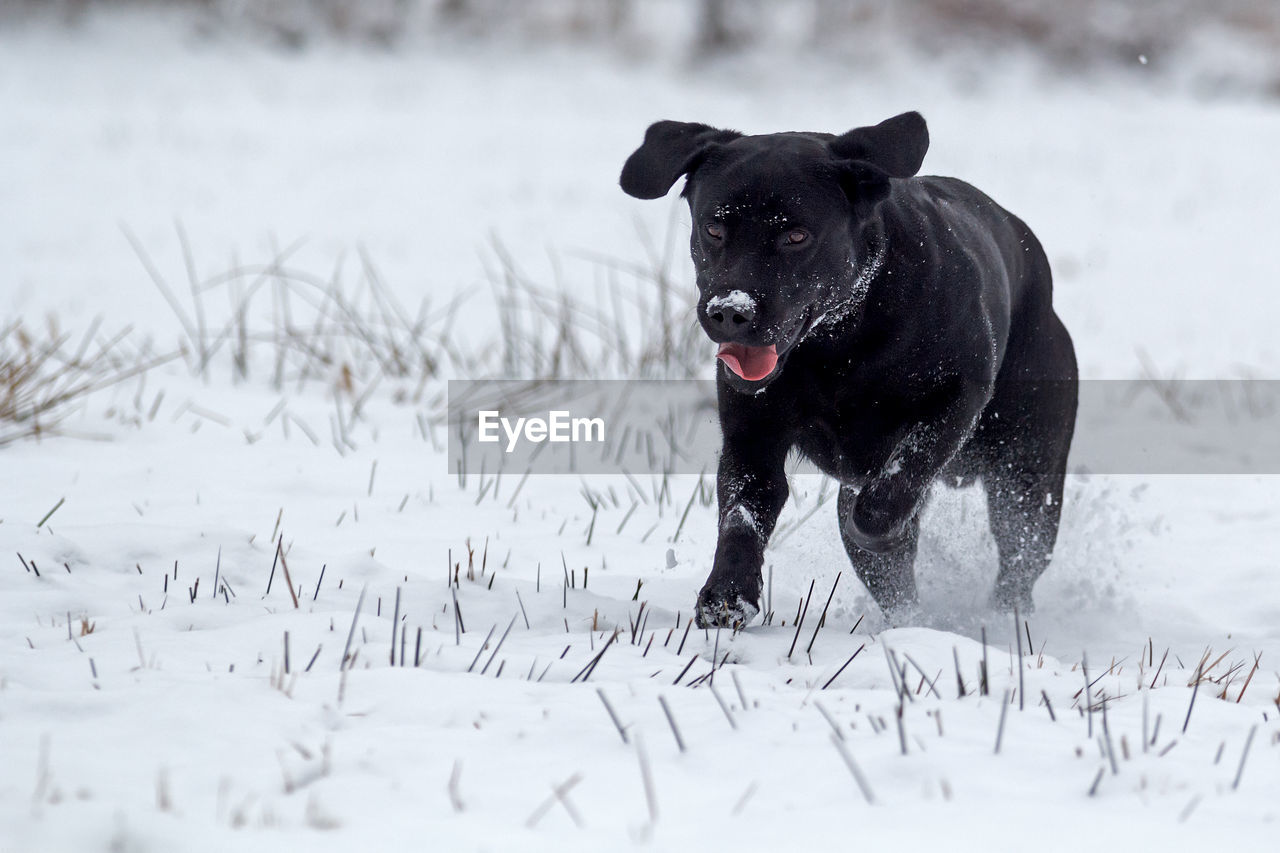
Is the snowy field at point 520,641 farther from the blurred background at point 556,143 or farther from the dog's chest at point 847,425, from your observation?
the dog's chest at point 847,425

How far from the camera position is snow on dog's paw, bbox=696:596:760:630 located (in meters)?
3.12

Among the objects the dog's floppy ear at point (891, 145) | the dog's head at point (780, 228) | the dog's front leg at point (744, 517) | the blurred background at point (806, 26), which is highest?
the blurred background at point (806, 26)

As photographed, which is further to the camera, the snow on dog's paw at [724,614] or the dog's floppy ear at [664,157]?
the dog's floppy ear at [664,157]

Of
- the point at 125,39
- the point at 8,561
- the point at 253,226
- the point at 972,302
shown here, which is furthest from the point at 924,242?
the point at 125,39

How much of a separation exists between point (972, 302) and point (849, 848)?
1.92 m

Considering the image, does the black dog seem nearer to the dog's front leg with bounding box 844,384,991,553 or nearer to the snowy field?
the dog's front leg with bounding box 844,384,991,553

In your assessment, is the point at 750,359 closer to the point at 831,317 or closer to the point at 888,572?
the point at 831,317

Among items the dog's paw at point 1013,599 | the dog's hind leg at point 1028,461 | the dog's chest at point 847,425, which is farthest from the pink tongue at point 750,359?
the dog's paw at point 1013,599

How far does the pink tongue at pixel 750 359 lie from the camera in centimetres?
301

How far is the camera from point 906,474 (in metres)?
3.29

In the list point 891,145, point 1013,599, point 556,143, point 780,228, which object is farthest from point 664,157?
point 556,143

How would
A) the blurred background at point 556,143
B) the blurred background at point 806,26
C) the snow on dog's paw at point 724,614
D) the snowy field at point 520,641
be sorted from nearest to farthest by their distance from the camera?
the snowy field at point 520,641 < the snow on dog's paw at point 724,614 < the blurred background at point 556,143 < the blurred background at point 806,26

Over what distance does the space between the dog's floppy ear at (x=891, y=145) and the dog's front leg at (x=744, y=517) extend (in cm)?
77

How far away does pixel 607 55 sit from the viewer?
22609 millimetres
